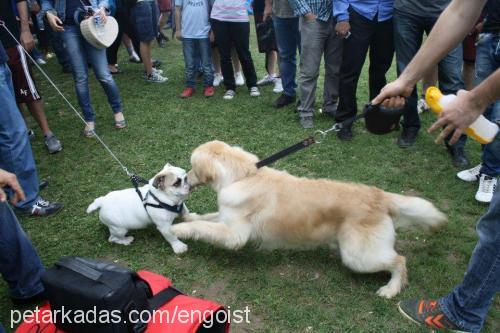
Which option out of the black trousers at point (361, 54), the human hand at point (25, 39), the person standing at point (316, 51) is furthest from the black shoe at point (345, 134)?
the human hand at point (25, 39)

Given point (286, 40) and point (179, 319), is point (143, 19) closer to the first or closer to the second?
point (286, 40)

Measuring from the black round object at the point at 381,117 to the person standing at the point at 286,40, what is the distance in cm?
300

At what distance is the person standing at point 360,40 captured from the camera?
447cm

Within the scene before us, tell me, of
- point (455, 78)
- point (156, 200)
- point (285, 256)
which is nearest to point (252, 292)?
point (285, 256)

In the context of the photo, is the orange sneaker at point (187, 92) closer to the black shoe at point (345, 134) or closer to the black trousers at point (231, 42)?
the black trousers at point (231, 42)

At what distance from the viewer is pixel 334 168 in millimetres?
4371

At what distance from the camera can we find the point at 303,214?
2721mm

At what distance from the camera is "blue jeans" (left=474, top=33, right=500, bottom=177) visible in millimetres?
3389

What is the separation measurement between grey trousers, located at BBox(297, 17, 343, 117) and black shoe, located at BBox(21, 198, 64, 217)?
3.30 meters

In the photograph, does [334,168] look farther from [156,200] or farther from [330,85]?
[156,200]

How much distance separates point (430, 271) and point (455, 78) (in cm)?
233

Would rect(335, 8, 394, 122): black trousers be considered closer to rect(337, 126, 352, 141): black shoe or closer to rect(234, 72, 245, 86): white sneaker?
rect(337, 126, 352, 141): black shoe

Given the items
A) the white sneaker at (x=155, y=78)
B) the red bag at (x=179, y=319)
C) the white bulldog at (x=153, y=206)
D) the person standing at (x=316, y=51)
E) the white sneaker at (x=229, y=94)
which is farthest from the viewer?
the white sneaker at (x=155, y=78)

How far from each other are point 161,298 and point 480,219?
1.84m
